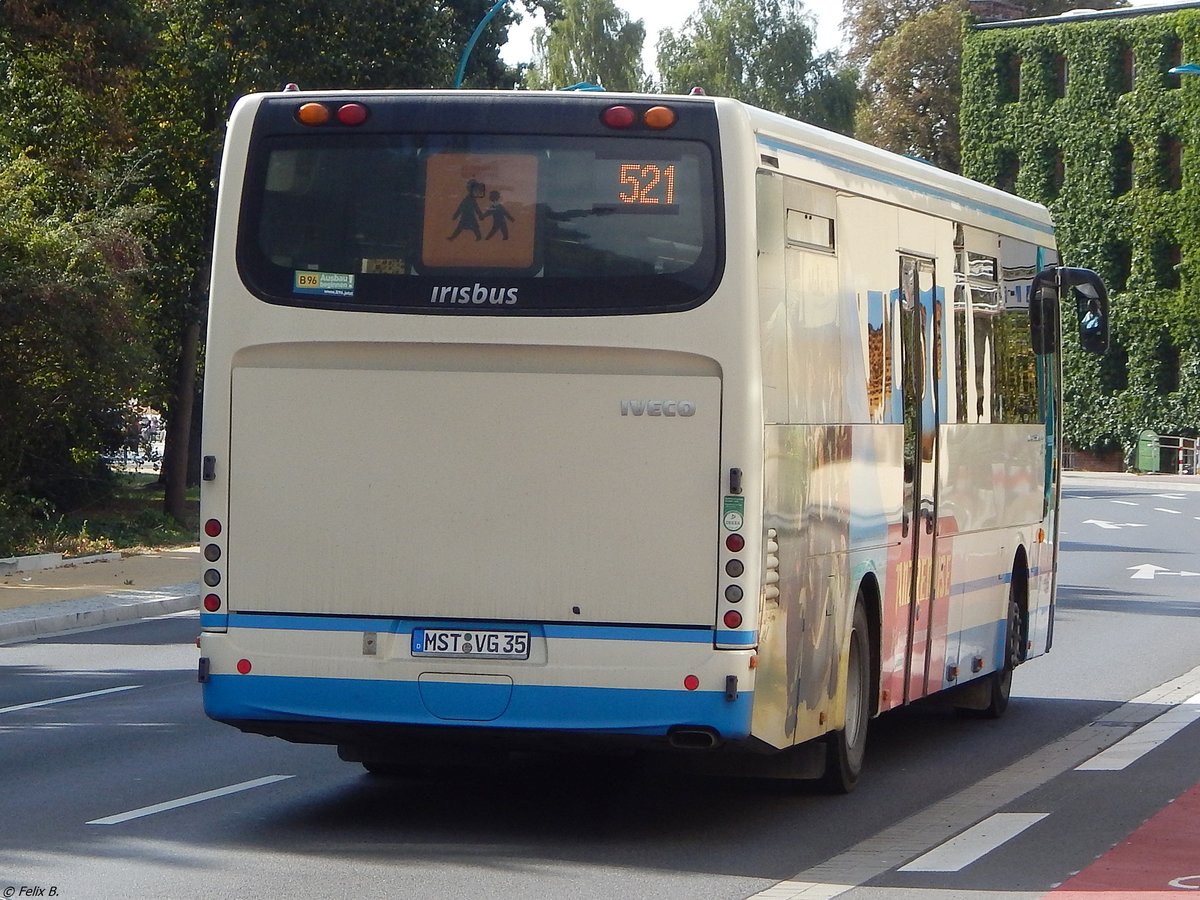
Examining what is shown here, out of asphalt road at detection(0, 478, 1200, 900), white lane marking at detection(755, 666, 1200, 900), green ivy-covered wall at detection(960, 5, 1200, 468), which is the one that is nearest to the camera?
asphalt road at detection(0, 478, 1200, 900)

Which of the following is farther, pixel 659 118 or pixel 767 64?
pixel 767 64

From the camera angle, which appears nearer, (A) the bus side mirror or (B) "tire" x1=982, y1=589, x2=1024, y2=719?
(B) "tire" x1=982, y1=589, x2=1024, y2=719

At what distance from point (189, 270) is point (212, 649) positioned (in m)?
29.2

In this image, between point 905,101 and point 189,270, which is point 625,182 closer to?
point 189,270

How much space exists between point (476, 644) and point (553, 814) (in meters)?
1.35

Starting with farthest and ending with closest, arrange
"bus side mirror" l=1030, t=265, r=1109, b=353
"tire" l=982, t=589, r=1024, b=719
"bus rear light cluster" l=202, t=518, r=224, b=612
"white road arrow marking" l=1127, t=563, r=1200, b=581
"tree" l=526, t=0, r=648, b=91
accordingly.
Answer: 1. "tree" l=526, t=0, r=648, b=91
2. "white road arrow marking" l=1127, t=563, r=1200, b=581
3. "bus side mirror" l=1030, t=265, r=1109, b=353
4. "tire" l=982, t=589, r=1024, b=719
5. "bus rear light cluster" l=202, t=518, r=224, b=612

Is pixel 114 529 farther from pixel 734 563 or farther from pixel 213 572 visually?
pixel 734 563

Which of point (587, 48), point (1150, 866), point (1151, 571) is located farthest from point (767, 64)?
point (1150, 866)

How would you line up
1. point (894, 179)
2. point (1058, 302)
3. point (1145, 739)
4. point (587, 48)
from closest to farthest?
point (894, 179)
point (1145, 739)
point (1058, 302)
point (587, 48)

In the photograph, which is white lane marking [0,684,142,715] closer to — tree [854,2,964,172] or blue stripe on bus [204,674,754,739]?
blue stripe on bus [204,674,754,739]

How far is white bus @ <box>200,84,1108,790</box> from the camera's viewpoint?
877cm

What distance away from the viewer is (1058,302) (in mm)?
15203

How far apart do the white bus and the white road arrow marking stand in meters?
19.1

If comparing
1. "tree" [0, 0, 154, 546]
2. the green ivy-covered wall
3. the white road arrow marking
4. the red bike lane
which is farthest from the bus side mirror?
the green ivy-covered wall
